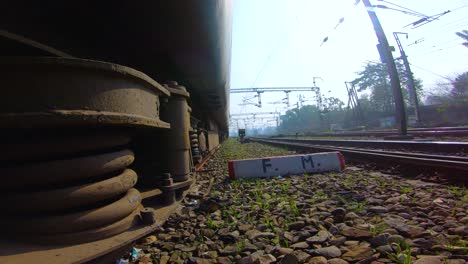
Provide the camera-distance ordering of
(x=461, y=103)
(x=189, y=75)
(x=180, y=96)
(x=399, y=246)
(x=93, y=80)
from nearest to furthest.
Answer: (x=93, y=80), (x=399, y=246), (x=180, y=96), (x=189, y=75), (x=461, y=103)

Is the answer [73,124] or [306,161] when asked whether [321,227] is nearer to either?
[73,124]

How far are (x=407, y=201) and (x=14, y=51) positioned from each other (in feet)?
9.53

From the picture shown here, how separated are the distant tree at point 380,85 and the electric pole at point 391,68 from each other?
40.3m

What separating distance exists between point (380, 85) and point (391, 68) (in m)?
48.8

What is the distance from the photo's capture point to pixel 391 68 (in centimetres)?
1344

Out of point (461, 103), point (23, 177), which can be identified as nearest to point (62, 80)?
point (23, 177)

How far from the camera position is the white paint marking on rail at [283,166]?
13.9 ft

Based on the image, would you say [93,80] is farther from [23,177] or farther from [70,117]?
[23,177]

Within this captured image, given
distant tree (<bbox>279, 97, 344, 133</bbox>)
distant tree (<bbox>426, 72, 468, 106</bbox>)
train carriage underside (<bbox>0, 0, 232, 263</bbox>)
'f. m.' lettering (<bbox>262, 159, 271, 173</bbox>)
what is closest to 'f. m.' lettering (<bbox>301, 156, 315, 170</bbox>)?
'f. m.' lettering (<bbox>262, 159, 271, 173</bbox>)

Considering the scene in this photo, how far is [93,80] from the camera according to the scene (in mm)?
Result: 1360

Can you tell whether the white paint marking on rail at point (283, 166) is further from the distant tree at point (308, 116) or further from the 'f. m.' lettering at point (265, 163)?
the distant tree at point (308, 116)

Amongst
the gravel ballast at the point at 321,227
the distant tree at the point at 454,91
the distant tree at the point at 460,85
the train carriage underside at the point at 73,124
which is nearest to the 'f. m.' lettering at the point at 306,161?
the gravel ballast at the point at 321,227

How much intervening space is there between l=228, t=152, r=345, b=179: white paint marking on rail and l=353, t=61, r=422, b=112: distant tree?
169ft

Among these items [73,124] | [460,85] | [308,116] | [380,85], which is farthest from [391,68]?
[308,116]
